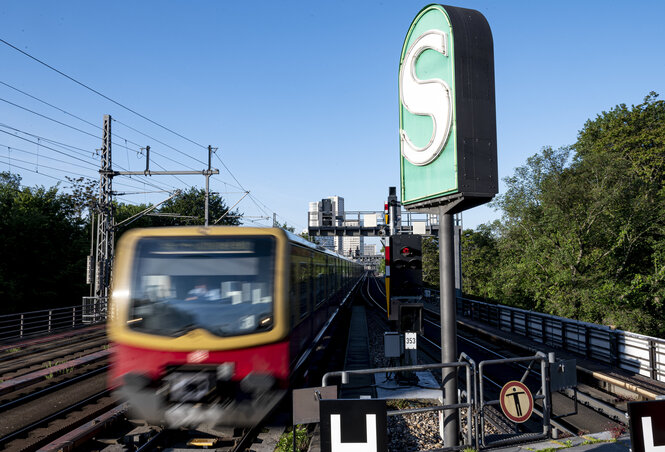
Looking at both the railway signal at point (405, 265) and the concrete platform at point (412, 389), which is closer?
the concrete platform at point (412, 389)

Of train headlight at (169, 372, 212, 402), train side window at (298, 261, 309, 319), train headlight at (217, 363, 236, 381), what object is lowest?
train headlight at (169, 372, 212, 402)

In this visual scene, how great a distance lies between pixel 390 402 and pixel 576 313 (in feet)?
66.7

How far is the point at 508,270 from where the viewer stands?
28719 mm

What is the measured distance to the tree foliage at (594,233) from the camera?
2384cm

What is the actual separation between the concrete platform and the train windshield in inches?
125

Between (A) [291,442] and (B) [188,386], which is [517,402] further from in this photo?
(B) [188,386]

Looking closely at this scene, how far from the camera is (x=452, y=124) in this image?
5.52 meters

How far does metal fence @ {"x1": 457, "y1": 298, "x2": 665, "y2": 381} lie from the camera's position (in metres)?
11.1

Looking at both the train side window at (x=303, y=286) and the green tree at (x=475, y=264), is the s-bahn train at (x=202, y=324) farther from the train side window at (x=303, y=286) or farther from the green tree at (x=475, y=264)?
the green tree at (x=475, y=264)

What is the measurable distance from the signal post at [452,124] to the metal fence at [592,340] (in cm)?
832

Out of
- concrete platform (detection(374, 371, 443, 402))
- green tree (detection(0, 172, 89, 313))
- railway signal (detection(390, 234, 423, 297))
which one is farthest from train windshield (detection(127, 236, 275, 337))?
green tree (detection(0, 172, 89, 313))

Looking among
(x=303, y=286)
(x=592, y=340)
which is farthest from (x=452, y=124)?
(x=592, y=340)

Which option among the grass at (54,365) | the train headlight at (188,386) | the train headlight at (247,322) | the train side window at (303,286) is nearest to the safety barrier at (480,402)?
the train headlight at (247,322)

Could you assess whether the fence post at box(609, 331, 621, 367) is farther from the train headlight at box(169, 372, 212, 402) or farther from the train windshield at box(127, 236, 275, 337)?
the train headlight at box(169, 372, 212, 402)
